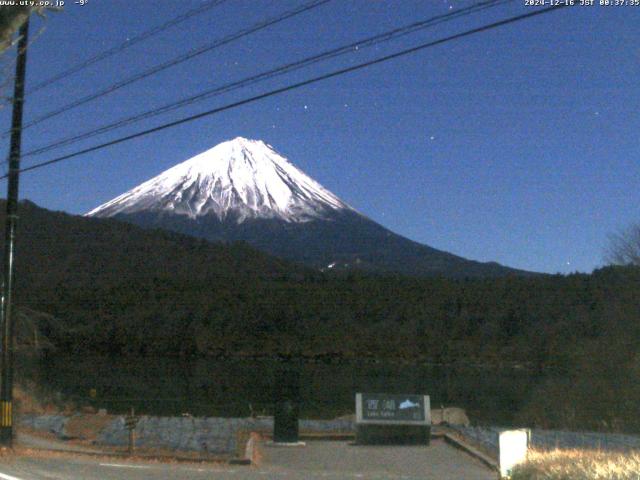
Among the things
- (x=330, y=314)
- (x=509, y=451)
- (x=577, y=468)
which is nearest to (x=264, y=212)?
(x=330, y=314)

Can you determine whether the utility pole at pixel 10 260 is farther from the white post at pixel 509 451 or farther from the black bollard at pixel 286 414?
the white post at pixel 509 451

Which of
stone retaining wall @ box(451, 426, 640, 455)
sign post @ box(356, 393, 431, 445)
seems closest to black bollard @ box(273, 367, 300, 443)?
sign post @ box(356, 393, 431, 445)

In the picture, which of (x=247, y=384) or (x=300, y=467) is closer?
(x=300, y=467)

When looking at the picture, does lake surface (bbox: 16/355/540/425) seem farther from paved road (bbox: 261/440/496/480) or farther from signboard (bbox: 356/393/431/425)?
paved road (bbox: 261/440/496/480)

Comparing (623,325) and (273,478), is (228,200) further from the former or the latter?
(273,478)

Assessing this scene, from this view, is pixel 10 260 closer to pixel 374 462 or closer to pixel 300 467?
pixel 300 467

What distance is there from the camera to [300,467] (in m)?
16.6

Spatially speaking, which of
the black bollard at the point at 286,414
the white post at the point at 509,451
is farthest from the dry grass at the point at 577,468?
the black bollard at the point at 286,414

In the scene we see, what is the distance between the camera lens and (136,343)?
47.0 meters

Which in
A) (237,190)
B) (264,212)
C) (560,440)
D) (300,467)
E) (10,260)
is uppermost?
(237,190)

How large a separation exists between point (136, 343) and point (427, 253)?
6441cm

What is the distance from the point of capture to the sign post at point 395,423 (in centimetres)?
2022

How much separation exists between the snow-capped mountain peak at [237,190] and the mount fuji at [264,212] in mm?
128

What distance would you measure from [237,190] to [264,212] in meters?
5.94
